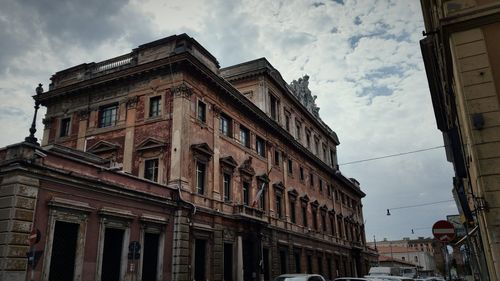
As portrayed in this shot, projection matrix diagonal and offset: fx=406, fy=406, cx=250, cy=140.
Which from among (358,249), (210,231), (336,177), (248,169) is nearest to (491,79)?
(210,231)

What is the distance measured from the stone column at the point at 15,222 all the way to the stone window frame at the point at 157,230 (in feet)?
16.2

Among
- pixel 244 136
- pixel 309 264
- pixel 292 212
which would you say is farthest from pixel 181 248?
pixel 309 264

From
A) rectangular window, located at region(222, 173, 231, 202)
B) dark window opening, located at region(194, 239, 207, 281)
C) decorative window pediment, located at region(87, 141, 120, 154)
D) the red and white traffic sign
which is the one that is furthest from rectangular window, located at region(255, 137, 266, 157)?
the red and white traffic sign

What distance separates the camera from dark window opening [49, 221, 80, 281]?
44.5 ft

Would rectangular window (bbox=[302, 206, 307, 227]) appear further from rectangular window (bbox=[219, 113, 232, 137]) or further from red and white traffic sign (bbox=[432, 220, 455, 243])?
red and white traffic sign (bbox=[432, 220, 455, 243])

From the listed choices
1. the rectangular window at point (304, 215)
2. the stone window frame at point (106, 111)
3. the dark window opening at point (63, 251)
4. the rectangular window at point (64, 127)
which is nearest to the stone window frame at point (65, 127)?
the rectangular window at point (64, 127)

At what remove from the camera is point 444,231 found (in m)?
10.1

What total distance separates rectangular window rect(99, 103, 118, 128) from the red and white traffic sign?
700 inches

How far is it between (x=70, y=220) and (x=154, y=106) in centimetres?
917

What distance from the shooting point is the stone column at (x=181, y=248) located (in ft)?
59.1

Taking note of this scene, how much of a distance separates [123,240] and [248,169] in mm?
11137

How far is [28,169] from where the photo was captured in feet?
41.7

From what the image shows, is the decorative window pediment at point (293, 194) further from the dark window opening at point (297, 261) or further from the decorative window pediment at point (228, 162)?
the decorative window pediment at point (228, 162)

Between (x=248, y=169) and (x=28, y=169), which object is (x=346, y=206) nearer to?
(x=248, y=169)
